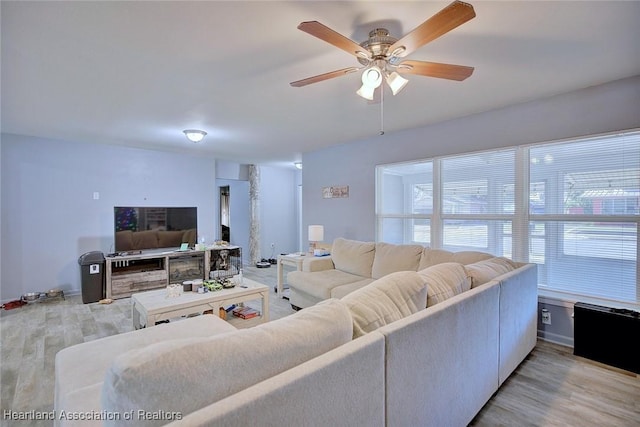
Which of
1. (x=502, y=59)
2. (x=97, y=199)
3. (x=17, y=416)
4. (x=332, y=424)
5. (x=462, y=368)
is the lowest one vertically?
(x=17, y=416)

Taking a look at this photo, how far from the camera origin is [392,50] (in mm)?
1771

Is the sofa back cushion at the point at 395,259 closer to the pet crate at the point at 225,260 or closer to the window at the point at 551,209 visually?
the window at the point at 551,209

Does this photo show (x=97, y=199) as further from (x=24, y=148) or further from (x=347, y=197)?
(x=347, y=197)

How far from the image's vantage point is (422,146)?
401cm

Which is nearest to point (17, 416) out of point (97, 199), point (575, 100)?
point (97, 199)

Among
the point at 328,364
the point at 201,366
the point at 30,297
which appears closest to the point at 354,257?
the point at 328,364

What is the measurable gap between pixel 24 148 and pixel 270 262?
15.2 ft

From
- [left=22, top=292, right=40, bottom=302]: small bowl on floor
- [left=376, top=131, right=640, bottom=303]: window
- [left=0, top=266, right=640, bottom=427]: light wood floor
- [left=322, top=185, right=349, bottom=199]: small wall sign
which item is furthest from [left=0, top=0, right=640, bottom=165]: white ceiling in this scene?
[left=22, top=292, right=40, bottom=302]: small bowl on floor

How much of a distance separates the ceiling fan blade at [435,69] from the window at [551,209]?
173 cm

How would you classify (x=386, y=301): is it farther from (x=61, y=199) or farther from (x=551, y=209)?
(x=61, y=199)

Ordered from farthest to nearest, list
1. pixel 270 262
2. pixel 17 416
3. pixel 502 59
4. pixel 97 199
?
pixel 270 262 → pixel 97 199 → pixel 502 59 → pixel 17 416

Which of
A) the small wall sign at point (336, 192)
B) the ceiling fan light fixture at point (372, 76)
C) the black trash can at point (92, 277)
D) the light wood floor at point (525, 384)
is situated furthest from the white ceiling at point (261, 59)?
the light wood floor at point (525, 384)

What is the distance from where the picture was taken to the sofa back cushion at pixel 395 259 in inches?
132

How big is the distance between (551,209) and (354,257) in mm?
2113
